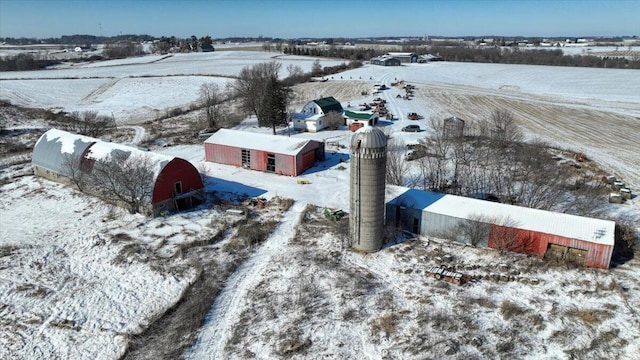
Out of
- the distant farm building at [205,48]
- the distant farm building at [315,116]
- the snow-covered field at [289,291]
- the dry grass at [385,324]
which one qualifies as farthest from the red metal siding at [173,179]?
the distant farm building at [205,48]

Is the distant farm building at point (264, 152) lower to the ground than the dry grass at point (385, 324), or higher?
higher

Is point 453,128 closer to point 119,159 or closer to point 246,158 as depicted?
point 246,158

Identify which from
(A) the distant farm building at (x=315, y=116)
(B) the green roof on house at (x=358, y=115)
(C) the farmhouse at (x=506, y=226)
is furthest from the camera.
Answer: (A) the distant farm building at (x=315, y=116)

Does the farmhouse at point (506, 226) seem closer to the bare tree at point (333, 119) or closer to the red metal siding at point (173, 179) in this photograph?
the red metal siding at point (173, 179)

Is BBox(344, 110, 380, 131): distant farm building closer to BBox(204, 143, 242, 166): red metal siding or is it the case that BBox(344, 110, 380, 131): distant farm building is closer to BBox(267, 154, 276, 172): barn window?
BBox(267, 154, 276, 172): barn window

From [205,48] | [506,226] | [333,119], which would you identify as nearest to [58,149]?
[333,119]

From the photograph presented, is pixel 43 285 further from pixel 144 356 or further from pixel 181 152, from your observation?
pixel 181 152

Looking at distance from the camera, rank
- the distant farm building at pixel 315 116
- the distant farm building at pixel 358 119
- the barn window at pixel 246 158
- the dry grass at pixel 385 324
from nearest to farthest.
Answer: the dry grass at pixel 385 324
the barn window at pixel 246 158
the distant farm building at pixel 358 119
the distant farm building at pixel 315 116
